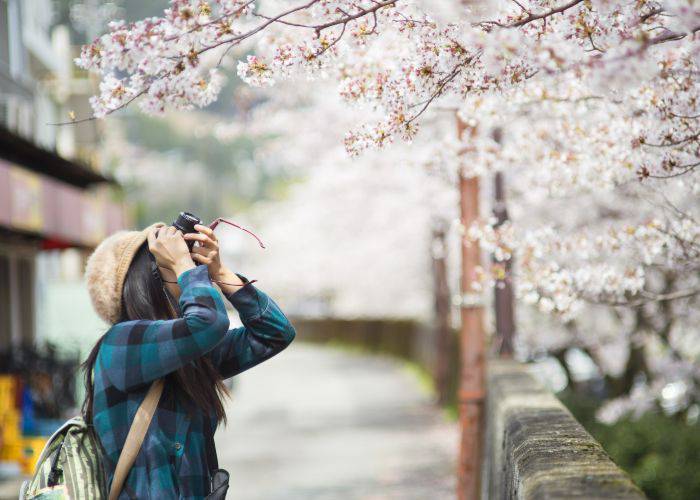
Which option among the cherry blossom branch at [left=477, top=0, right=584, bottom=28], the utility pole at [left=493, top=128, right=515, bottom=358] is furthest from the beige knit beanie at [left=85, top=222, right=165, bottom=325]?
the utility pole at [left=493, top=128, right=515, bottom=358]

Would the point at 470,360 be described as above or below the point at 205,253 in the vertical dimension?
below

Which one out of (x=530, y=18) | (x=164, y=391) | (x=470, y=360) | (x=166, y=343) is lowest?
(x=470, y=360)

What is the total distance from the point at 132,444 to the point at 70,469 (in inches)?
8.6

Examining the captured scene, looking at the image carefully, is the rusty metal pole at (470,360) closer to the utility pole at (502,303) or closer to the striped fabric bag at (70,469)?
the utility pole at (502,303)

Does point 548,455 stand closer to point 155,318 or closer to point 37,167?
point 155,318

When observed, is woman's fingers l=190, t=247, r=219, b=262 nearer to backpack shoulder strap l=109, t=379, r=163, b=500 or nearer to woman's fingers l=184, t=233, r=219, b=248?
woman's fingers l=184, t=233, r=219, b=248

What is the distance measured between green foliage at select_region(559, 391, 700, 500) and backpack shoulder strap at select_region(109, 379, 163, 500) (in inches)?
275

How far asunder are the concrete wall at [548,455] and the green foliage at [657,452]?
340 cm

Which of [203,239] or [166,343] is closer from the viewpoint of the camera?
[166,343]

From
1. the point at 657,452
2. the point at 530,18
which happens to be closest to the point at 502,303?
the point at 657,452

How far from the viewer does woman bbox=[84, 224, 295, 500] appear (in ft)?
10.1

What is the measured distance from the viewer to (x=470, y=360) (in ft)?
27.5

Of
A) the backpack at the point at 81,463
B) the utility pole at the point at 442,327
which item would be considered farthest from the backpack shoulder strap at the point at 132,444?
the utility pole at the point at 442,327

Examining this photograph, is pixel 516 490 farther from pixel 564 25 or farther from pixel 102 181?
pixel 102 181
